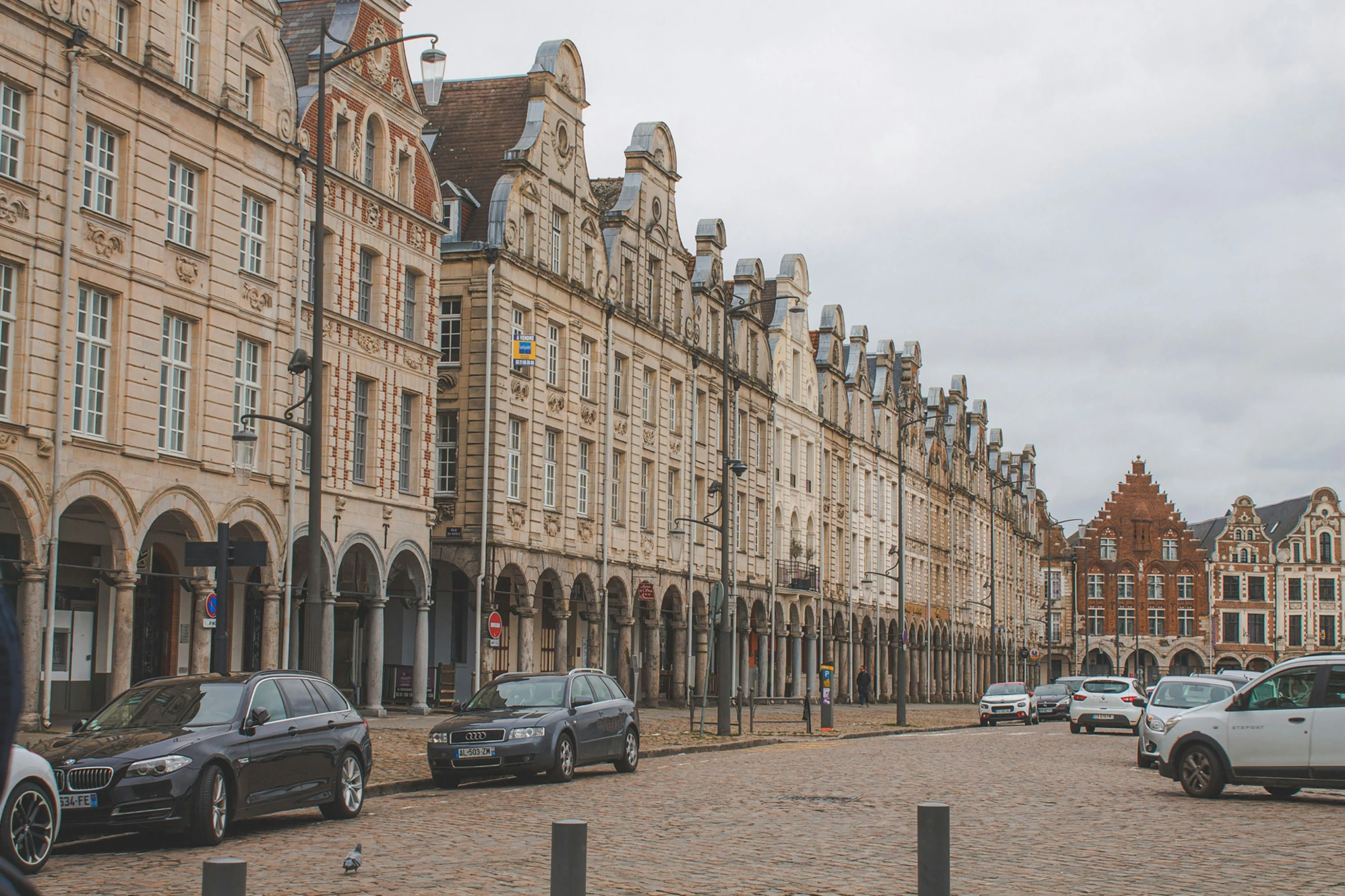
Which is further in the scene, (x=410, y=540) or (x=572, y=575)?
(x=572, y=575)

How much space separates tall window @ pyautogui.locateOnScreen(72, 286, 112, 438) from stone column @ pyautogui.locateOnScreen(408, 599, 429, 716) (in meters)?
11.8

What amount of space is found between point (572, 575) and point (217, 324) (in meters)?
15.5

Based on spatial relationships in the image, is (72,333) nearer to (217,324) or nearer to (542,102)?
(217,324)

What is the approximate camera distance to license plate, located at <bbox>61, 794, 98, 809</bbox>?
42.2ft

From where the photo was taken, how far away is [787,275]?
6481 cm

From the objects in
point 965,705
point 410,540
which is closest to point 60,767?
point 410,540

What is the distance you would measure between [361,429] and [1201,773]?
2106cm

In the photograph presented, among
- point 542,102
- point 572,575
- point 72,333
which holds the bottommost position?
point 572,575

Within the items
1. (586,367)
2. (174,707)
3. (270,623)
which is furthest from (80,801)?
(586,367)

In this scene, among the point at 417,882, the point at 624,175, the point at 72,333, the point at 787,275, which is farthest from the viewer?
the point at 787,275

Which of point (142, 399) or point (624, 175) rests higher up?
point (624, 175)

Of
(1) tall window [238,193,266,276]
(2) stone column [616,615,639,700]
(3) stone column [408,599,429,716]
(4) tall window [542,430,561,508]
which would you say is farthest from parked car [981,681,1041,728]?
(1) tall window [238,193,266,276]

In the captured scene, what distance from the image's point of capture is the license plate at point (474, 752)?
19656mm

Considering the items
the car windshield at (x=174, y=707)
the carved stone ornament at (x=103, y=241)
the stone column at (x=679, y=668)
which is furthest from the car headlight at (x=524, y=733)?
the stone column at (x=679, y=668)
